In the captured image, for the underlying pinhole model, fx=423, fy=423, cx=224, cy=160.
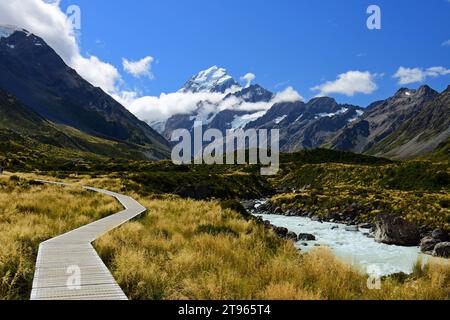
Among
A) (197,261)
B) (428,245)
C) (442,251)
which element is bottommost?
(442,251)

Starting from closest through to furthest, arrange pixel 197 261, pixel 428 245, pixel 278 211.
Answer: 1. pixel 197 261
2. pixel 428 245
3. pixel 278 211

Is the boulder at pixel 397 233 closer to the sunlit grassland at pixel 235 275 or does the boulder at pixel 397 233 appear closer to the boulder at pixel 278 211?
the sunlit grassland at pixel 235 275

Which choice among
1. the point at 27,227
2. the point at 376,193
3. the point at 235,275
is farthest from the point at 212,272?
the point at 376,193

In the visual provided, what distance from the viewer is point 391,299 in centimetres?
893

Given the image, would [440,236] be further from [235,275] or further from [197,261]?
[235,275]

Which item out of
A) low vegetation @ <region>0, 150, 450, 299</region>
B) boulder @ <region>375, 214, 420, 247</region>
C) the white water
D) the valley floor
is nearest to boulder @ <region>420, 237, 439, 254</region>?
the white water

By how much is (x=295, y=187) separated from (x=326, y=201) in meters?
45.8

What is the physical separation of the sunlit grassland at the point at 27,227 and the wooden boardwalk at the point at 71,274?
389 millimetres

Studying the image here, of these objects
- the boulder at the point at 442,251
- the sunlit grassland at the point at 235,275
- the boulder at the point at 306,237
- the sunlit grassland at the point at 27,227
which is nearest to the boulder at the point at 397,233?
the boulder at the point at 442,251

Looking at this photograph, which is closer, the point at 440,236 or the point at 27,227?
the point at 27,227

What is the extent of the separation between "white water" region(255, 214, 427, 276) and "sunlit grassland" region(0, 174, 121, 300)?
12977 millimetres

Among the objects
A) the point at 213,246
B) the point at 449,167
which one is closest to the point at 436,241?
the point at 213,246

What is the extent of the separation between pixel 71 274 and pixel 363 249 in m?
25.9

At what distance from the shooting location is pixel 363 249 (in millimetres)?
31375
